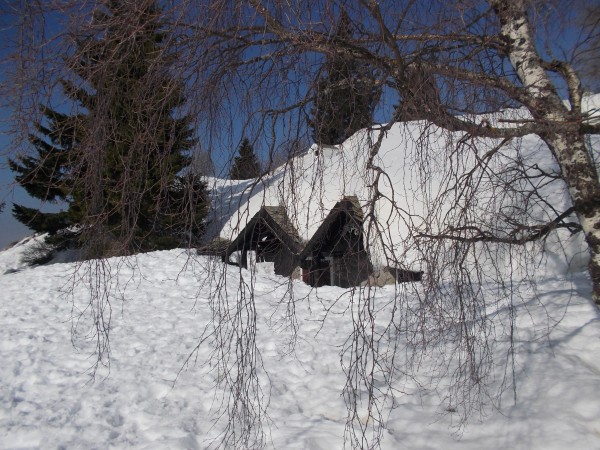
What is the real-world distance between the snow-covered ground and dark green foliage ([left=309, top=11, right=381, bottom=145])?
1.08 metres

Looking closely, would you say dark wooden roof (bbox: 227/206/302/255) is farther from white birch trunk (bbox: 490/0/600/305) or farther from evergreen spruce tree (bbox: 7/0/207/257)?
white birch trunk (bbox: 490/0/600/305)

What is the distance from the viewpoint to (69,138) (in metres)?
3.05

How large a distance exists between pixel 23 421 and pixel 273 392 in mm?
2588

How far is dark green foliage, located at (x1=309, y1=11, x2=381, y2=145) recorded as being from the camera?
2643 mm

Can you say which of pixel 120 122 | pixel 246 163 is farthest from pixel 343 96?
pixel 120 122

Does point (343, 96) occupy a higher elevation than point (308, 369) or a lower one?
higher

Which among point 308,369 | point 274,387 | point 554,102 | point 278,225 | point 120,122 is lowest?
point 274,387

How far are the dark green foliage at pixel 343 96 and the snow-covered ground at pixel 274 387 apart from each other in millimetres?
1079

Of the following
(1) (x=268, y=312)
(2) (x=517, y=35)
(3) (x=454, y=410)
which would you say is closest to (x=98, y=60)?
(2) (x=517, y=35)

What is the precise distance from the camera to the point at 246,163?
270 centimetres

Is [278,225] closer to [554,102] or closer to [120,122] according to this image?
[120,122]

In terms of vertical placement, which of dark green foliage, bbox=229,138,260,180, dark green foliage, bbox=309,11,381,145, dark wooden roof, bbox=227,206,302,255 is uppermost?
dark green foliage, bbox=309,11,381,145

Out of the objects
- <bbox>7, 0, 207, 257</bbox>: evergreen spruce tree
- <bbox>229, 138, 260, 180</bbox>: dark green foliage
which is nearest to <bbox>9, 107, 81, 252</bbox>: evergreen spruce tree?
<bbox>7, 0, 207, 257</bbox>: evergreen spruce tree

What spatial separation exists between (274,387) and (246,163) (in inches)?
156
